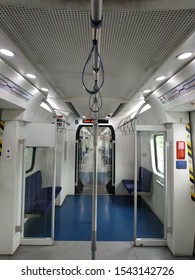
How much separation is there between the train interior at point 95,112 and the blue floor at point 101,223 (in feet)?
0.07

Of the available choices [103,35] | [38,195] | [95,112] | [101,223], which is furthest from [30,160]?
[103,35]

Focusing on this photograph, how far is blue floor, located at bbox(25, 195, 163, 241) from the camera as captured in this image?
3.48 m

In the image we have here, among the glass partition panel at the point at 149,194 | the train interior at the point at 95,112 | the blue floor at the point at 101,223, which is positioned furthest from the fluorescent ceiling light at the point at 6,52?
the blue floor at the point at 101,223

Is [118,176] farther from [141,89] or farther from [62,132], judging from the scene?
[141,89]

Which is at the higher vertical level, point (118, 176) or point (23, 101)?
point (23, 101)

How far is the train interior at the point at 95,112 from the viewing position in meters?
1.23

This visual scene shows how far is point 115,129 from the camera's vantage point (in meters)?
6.43

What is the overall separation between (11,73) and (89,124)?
14.4 ft

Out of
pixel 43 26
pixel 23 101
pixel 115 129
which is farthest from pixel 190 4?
pixel 115 129

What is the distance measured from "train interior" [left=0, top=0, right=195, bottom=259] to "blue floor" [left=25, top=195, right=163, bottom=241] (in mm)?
22

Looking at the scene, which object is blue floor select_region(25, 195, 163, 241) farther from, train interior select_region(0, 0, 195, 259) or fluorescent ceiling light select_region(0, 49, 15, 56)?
fluorescent ceiling light select_region(0, 49, 15, 56)

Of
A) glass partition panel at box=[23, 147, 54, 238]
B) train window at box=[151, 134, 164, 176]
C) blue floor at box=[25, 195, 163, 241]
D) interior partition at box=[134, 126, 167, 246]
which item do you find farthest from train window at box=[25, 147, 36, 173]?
train window at box=[151, 134, 164, 176]

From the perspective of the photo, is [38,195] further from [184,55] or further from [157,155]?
[184,55]

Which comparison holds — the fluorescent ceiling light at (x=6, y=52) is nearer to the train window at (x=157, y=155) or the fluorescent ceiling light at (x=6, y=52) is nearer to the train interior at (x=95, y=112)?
the train interior at (x=95, y=112)
